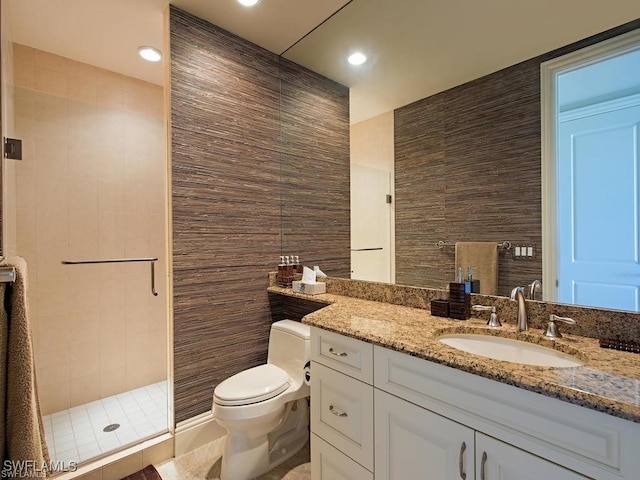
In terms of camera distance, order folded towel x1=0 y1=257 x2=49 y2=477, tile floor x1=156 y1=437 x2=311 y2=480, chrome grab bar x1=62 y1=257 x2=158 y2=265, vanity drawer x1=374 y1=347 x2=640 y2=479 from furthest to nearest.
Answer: chrome grab bar x1=62 y1=257 x2=158 y2=265 → tile floor x1=156 y1=437 x2=311 y2=480 → folded towel x1=0 y1=257 x2=49 y2=477 → vanity drawer x1=374 y1=347 x2=640 y2=479

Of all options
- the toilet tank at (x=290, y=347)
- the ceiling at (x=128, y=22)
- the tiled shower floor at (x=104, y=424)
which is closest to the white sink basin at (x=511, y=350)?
the toilet tank at (x=290, y=347)

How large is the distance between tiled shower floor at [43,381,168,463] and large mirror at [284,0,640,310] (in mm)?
1692

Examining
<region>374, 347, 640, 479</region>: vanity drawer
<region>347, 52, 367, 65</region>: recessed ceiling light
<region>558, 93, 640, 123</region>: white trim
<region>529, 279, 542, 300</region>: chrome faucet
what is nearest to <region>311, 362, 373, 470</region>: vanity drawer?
<region>374, 347, 640, 479</region>: vanity drawer

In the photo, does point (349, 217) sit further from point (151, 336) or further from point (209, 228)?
point (151, 336)

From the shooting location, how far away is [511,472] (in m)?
0.82

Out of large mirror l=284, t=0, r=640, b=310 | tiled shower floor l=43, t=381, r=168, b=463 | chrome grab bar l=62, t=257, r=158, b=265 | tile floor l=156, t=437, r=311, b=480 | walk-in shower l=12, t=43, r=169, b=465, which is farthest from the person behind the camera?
chrome grab bar l=62, t=257, r=158, b=265

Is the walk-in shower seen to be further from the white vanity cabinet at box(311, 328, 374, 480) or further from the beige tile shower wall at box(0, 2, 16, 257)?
the white vanity cabinet at box(311, 328, 374, 480)

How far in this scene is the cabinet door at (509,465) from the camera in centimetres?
76

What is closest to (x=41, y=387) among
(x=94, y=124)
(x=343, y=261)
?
(x=94, y=124)

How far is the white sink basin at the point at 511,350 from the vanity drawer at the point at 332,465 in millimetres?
601

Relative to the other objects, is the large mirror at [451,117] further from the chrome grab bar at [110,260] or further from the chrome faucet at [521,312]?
the chrome grab bar at [110,260]

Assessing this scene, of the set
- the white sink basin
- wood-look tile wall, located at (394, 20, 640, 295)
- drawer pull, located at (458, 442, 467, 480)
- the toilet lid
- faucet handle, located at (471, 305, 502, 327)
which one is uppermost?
wood-look tile wall, located at (394, 20, 640, 295)

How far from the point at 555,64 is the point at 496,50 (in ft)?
0.91

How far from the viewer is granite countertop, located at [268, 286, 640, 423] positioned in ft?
2.34
